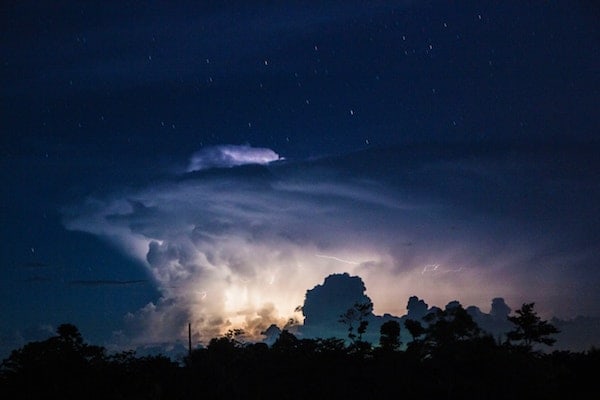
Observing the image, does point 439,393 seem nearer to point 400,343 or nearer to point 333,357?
point 333,357

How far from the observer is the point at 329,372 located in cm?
5000

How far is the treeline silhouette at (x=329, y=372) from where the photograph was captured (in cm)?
3850

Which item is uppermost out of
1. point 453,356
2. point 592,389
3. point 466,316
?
point 466,316

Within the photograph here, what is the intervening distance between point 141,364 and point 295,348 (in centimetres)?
1458

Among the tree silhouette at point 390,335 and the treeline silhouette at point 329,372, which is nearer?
the treeline silhouette at point 329,372

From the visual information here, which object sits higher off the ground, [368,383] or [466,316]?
[466,316]

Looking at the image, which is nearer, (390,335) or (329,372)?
(329,372)

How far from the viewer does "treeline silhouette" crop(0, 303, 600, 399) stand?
126ft

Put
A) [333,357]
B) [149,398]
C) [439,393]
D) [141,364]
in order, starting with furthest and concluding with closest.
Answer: [333,357] < [141,364] < [439,393] < [149,398]

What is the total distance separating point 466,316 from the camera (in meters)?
41.9

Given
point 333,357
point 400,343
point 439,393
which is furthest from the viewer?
point 400,343

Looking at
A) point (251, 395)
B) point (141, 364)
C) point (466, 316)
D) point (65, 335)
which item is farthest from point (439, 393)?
point (65, 335)

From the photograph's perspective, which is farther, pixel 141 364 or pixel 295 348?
pixel 295 348

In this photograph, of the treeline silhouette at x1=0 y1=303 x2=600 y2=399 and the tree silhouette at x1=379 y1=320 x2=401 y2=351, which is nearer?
the treeline silhouette at x1=0 y1=303 x2=600 y2=399
